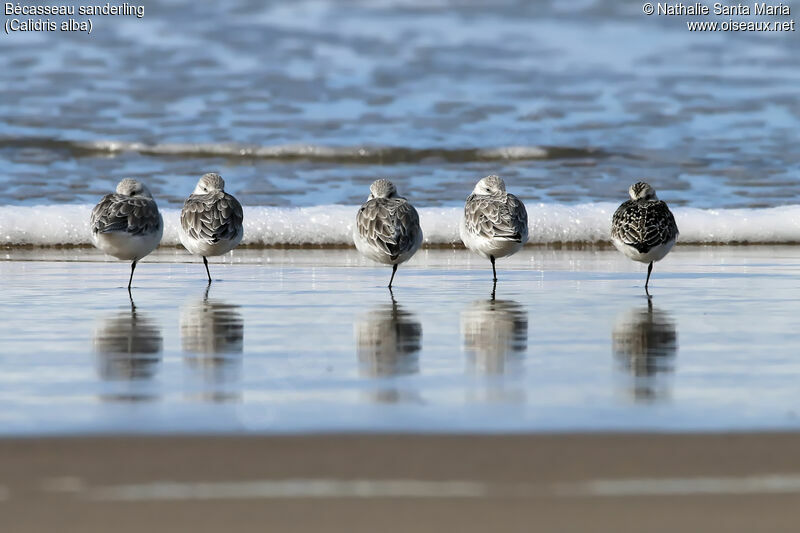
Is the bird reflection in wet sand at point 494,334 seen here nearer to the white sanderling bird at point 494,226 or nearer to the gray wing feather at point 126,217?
the white sanderling bird at point 494,226

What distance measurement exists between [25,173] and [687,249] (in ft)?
36.9

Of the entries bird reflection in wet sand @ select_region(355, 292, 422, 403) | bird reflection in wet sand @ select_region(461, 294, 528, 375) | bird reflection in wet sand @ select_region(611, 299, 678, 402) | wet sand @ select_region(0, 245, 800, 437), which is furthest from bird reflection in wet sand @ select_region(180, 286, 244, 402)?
bird reflection in wet sand @ select_region(611, 299, 678, 402)

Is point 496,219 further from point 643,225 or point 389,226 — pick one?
point 643,225

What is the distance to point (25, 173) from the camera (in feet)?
66.8

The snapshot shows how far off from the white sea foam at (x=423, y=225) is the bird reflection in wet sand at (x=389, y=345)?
24.5 ft

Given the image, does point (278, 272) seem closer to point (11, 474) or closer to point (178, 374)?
point (178, 374)

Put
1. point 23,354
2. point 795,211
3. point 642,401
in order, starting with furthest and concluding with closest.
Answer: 1. point 795,211
2. point 23,354
3. point 642,401

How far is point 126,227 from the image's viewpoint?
10.2m

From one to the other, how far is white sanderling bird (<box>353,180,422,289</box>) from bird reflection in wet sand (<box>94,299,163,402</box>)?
9.48 ft

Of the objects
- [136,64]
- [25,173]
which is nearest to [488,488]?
[25,173]

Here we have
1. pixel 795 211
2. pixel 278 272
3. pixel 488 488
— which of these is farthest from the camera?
pixel 795 211

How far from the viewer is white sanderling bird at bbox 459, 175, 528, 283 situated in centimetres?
1052

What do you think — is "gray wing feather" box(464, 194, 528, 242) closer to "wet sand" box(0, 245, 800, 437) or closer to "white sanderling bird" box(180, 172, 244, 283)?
"wet sand" box(0, 245, 800, 437)

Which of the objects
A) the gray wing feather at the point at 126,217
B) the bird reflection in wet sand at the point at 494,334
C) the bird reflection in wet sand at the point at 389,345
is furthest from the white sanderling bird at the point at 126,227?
the bird reflection in wet sand at the point at 494,334
